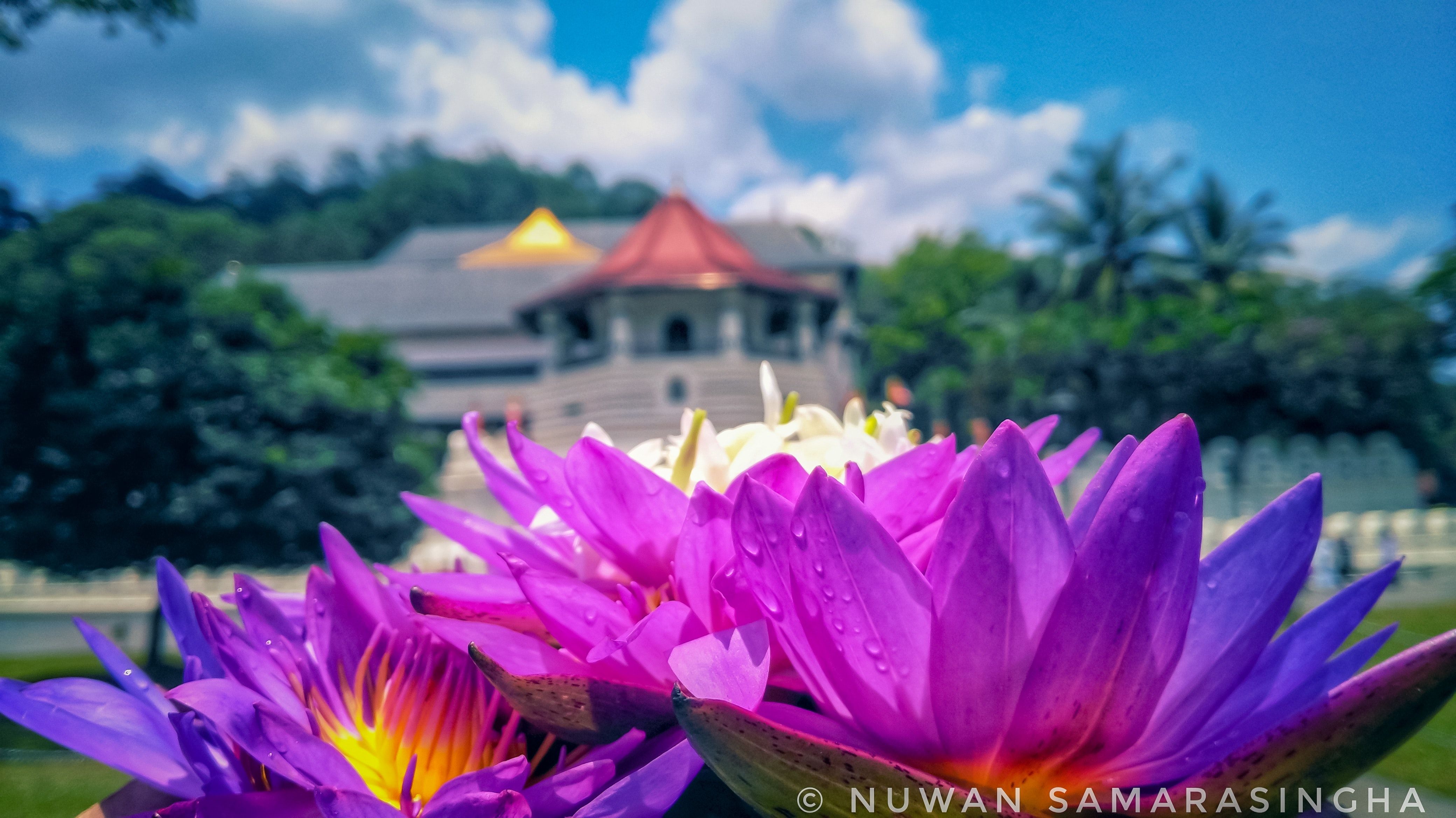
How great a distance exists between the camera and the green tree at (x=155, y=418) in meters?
7.84

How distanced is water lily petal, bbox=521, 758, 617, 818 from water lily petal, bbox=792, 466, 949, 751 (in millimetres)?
109

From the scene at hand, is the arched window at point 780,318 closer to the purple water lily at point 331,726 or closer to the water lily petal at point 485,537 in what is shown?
the water lily petal at point 485,537

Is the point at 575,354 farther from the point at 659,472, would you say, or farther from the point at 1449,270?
the point at 659,472

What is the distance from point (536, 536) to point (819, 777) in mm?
294

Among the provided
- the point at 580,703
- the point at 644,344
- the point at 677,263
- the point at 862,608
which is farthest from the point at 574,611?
the point at 677,263

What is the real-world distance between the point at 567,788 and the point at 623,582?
0.14 meters

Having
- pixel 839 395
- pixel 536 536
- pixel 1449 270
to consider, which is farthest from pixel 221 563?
pixel 839 395

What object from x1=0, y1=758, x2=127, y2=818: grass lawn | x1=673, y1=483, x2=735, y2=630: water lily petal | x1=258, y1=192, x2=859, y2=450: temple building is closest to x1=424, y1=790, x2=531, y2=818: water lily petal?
x1=673, y1=483, x2=735, y2=630: water lily petal

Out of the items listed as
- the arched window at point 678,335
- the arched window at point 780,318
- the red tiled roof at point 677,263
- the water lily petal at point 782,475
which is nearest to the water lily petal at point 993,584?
the water lily petal at point 782,475

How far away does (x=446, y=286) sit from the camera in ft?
104

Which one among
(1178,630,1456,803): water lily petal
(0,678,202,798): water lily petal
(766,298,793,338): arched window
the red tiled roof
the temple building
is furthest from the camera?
(766,298,793,338): arched window

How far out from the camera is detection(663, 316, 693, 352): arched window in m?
20.5

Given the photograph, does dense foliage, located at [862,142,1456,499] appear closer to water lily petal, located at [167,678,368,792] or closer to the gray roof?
the gray roof

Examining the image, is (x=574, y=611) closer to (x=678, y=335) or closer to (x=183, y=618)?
(x=183, y=618)
